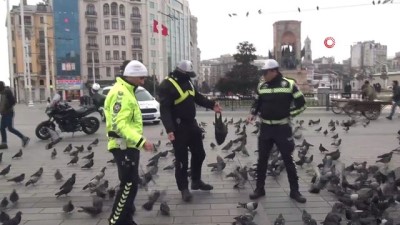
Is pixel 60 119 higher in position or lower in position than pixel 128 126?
lower

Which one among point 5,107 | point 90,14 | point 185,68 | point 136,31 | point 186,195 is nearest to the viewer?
point 185,68

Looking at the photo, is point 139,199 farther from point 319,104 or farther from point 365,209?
point 319,104

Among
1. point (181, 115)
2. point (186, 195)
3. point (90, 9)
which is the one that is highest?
point (90, 9)

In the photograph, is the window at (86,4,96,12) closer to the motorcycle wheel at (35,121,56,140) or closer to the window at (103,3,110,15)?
the window at (103,3,110,15)

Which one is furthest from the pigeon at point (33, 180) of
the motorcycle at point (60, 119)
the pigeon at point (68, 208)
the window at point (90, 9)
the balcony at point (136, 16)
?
the balcony at point (136, 16)

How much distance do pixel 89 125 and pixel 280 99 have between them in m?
9.42

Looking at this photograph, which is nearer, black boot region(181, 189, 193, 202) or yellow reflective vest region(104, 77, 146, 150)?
yellow reflective vest region(104, 77, 146, 150)

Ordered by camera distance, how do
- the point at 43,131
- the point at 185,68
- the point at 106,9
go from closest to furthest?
the point at 185,68
the point at 43,131
the point at 106,9

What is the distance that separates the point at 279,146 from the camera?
220 inches

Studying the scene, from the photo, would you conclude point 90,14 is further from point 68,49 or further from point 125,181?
point 125,181

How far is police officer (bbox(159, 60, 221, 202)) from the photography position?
547 centimetres

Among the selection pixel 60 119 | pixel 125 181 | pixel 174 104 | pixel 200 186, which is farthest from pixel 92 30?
pixel 125 181

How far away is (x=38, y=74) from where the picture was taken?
248ft

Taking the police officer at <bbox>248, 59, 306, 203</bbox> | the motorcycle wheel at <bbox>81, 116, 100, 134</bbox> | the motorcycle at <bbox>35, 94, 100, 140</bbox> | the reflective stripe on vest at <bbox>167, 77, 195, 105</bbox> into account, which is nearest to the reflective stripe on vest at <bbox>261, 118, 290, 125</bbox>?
the police officer at <bbox>248, 59, 306, 203</bbox>
